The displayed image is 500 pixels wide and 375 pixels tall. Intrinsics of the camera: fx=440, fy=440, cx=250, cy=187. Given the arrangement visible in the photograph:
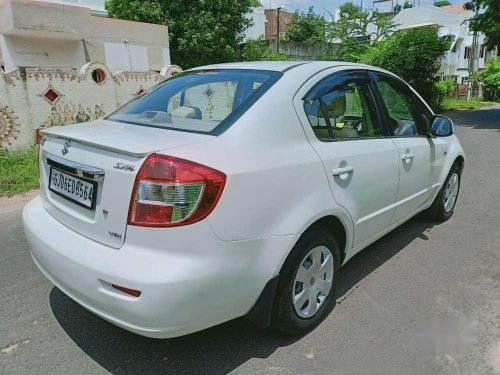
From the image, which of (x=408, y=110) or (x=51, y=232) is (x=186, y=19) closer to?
(x=408, y=110)

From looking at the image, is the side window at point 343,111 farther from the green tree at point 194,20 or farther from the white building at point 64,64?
the green tree at point 194,20

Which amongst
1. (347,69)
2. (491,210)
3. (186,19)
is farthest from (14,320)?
(186,19)

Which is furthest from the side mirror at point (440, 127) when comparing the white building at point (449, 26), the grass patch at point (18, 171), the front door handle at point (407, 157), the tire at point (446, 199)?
the white building at point (449, 26)

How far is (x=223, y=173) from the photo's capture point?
214 cm

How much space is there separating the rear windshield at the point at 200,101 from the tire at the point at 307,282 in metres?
0.86

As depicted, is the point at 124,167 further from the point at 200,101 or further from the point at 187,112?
the point at 200,101

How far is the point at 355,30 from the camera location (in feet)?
79.6

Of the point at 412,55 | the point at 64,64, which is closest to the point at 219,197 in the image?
the point at 64,64

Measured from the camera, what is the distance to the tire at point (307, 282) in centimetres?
254

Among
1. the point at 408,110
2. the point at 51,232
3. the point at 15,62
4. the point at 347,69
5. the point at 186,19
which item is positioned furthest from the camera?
the point at 186,19

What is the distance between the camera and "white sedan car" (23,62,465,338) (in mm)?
2094

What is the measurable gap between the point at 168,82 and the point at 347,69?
1.38 metres

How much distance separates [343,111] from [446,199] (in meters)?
2.33

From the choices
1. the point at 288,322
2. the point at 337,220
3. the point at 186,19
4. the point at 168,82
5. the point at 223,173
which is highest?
the point at 186,19
